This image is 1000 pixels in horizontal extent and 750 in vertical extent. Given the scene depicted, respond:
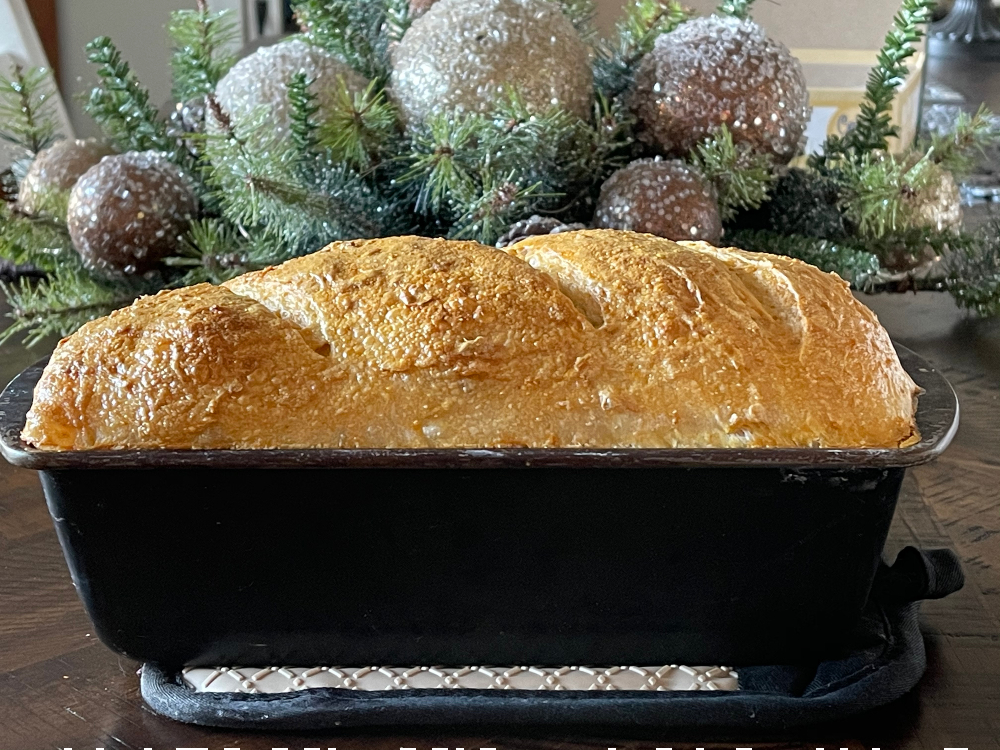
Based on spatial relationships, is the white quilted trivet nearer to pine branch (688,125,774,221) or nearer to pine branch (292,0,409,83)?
pine branch (688,125,774,221)

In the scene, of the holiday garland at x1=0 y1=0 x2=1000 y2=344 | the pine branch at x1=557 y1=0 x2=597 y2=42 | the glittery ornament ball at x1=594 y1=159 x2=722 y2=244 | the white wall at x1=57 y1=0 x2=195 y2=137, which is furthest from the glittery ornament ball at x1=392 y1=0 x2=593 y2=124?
the white wall at x1=57 y1=0 x2=195 y2=137

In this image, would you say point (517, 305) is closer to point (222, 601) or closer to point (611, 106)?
point (222, 601)

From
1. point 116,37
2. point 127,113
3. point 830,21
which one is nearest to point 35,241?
point 127,113

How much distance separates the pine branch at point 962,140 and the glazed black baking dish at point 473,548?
1.74 feet

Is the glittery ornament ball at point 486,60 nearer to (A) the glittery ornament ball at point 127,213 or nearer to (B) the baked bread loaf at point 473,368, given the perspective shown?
(A) the glittery ornament ball at point 127,213

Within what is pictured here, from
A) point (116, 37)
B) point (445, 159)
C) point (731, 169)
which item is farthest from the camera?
point (116, 37)

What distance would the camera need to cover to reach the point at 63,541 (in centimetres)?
60

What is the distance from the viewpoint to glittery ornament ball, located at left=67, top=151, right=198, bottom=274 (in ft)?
3.48

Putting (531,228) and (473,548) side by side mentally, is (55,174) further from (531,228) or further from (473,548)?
(473,548)

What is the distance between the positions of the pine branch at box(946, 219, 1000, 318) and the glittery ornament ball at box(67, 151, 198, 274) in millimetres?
898

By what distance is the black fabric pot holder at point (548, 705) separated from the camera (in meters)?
0.59

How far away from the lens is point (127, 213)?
1064 millimetres

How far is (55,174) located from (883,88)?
3.29 feet

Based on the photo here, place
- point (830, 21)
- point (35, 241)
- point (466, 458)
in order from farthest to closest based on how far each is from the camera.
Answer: point (830, 21) < point (35, 241) < point (466, 458)
